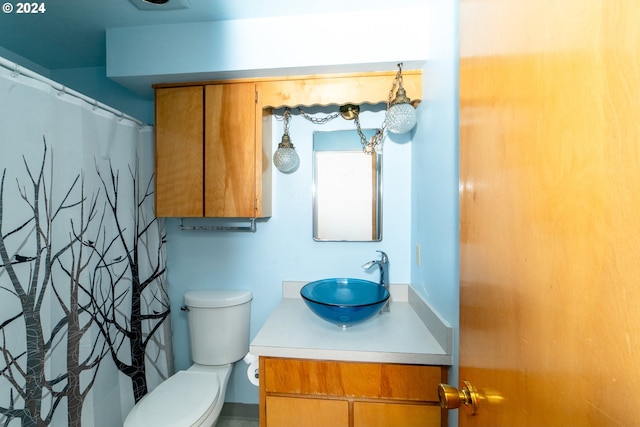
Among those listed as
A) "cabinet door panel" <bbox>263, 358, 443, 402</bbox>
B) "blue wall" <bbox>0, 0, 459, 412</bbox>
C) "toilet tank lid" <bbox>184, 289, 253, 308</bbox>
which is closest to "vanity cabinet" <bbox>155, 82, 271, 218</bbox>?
"blue wall" <bbox>0, 0, 459, 412</bbox>

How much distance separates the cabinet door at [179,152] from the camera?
143cm

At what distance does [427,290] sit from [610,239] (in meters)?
1.06

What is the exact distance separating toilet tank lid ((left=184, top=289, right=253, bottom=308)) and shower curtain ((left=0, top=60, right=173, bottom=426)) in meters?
0.25

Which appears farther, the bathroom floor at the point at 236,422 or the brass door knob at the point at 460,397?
the bathroom floor at the point at 236,422

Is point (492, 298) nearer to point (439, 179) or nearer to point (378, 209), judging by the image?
point (439, 179)

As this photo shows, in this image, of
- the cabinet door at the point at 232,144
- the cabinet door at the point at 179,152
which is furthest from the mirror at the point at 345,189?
the cabinet door at the point at 179,152

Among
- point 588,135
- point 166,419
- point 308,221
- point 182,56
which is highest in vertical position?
point 182,56

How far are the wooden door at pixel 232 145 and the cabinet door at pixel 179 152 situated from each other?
0.21ft

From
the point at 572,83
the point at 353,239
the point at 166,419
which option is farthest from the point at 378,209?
the point at 166,419

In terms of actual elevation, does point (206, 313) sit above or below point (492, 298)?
below

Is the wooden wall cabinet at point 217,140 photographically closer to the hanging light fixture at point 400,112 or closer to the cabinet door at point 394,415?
the hanging light fixture at point 400,112

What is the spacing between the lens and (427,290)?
1.24m

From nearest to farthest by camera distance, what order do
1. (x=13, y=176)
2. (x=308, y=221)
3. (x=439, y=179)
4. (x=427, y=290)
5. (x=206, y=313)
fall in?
(x=13, y=176) → (x=439, y=179) → (x=427, y=290) → (x=206, y=313) → (x=308, y=221)

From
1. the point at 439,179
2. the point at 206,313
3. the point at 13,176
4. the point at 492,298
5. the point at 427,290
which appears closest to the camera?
the point at 492,298
